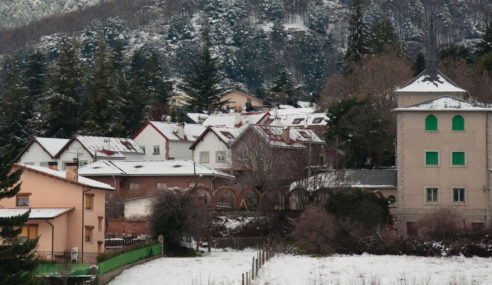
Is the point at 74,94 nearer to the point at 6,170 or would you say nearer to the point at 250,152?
the point at 250,152

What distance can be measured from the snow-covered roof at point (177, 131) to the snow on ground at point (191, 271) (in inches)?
1449

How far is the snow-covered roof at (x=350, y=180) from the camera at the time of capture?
66.4 metres

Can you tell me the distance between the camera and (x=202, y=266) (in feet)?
178

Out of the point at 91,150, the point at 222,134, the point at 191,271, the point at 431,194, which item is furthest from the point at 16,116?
the point at 191,271

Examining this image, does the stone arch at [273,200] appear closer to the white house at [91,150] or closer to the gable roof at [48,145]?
the white house at [91,150]

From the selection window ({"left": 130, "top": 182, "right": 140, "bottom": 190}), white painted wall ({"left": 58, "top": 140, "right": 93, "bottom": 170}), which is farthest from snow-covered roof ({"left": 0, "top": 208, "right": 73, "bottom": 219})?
white painted wall ({"left": 58, "top": 140, "right": 93, "bottom": 170})

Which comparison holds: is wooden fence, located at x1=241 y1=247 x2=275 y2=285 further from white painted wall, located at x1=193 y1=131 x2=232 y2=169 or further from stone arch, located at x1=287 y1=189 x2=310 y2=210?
white painted wall, located at x1=193 y1=131 x2=232 y2=169

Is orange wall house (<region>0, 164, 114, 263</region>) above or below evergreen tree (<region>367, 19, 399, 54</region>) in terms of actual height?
below

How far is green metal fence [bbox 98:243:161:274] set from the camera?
158ft

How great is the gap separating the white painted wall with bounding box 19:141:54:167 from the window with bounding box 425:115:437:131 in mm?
38620

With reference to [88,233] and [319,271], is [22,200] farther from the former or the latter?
[319,271]

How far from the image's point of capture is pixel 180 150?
96125mm

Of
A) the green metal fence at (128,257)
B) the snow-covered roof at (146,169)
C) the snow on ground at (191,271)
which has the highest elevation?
the snow-covered roof at (146,169)

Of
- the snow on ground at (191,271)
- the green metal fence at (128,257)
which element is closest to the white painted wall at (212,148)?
the snow on ground at (191,271)
